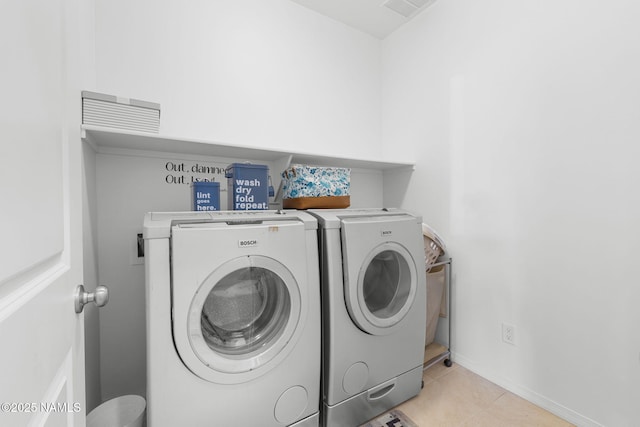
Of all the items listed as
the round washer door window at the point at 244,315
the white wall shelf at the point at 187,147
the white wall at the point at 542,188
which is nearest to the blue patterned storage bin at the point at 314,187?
the white wall shelf at the point at 187,147

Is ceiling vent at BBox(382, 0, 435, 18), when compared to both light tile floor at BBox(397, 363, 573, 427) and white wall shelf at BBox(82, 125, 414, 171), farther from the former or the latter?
light tile floor at BBox(397, 363, 573, 427)

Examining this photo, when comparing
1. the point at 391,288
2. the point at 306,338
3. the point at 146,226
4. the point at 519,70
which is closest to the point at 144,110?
the point at 146,226

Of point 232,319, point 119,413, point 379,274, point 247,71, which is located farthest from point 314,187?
point 119,413

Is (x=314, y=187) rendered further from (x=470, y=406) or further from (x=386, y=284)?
(x=470, y=406)

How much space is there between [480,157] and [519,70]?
0.51m

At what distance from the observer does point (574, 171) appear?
56.9 inches

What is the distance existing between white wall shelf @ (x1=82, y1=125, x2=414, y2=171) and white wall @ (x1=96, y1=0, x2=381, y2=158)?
163 millimetres

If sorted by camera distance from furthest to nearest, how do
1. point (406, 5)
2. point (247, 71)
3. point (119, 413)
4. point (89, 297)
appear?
point (406, 5) → point (247, 71) → point (119, 413) → point (89, 297)

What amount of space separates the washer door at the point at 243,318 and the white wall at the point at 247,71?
99 centimetres

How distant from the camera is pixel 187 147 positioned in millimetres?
1597

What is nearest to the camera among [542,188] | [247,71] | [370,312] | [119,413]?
[119,413]

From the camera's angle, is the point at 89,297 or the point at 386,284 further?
the point at 386,284

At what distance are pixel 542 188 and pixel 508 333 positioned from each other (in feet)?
2.83

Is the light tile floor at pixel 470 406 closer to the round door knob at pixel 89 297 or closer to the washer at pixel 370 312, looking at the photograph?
the washer at pixel 370 312
